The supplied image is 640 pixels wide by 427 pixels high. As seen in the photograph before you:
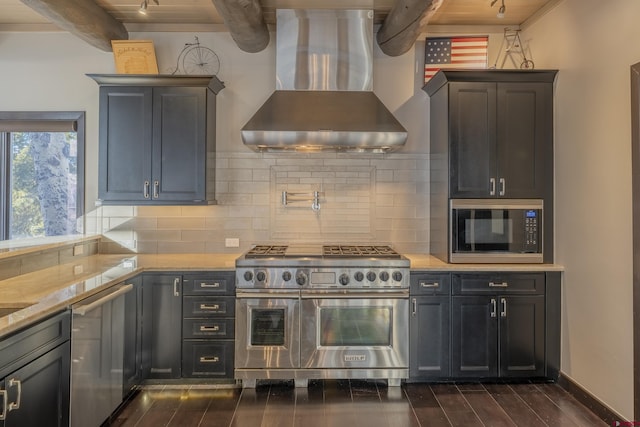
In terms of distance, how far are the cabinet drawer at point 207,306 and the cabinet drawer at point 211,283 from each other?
0.17ft

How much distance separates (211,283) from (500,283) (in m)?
2.23

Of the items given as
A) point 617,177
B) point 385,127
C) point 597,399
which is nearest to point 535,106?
point 617,177

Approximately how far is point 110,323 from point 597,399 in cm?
323

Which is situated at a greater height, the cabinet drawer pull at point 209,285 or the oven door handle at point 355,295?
the cabinet drawer pull at point 209,285

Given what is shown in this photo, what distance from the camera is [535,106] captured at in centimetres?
325

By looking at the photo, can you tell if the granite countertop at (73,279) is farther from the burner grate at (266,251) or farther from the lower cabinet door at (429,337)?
the lower cabinet door at (429,337)

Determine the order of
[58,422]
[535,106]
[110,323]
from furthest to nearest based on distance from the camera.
Result: [535,106], [110,323], [58,422]

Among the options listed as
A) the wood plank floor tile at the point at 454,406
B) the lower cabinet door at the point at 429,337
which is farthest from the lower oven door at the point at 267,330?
the wood plank floor tile at the point at 454,406

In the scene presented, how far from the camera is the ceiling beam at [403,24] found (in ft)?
9.53

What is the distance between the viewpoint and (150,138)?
3.40 m

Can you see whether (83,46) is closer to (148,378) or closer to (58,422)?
(148,378)

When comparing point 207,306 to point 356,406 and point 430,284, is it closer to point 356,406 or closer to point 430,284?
point 356,406

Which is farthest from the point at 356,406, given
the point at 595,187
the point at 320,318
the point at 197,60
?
the point at 197,60

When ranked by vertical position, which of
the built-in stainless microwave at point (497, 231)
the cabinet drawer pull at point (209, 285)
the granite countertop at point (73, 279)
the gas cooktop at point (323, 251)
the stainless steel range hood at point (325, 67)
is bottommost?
the cabinet drawer pull at point (209, 285)
